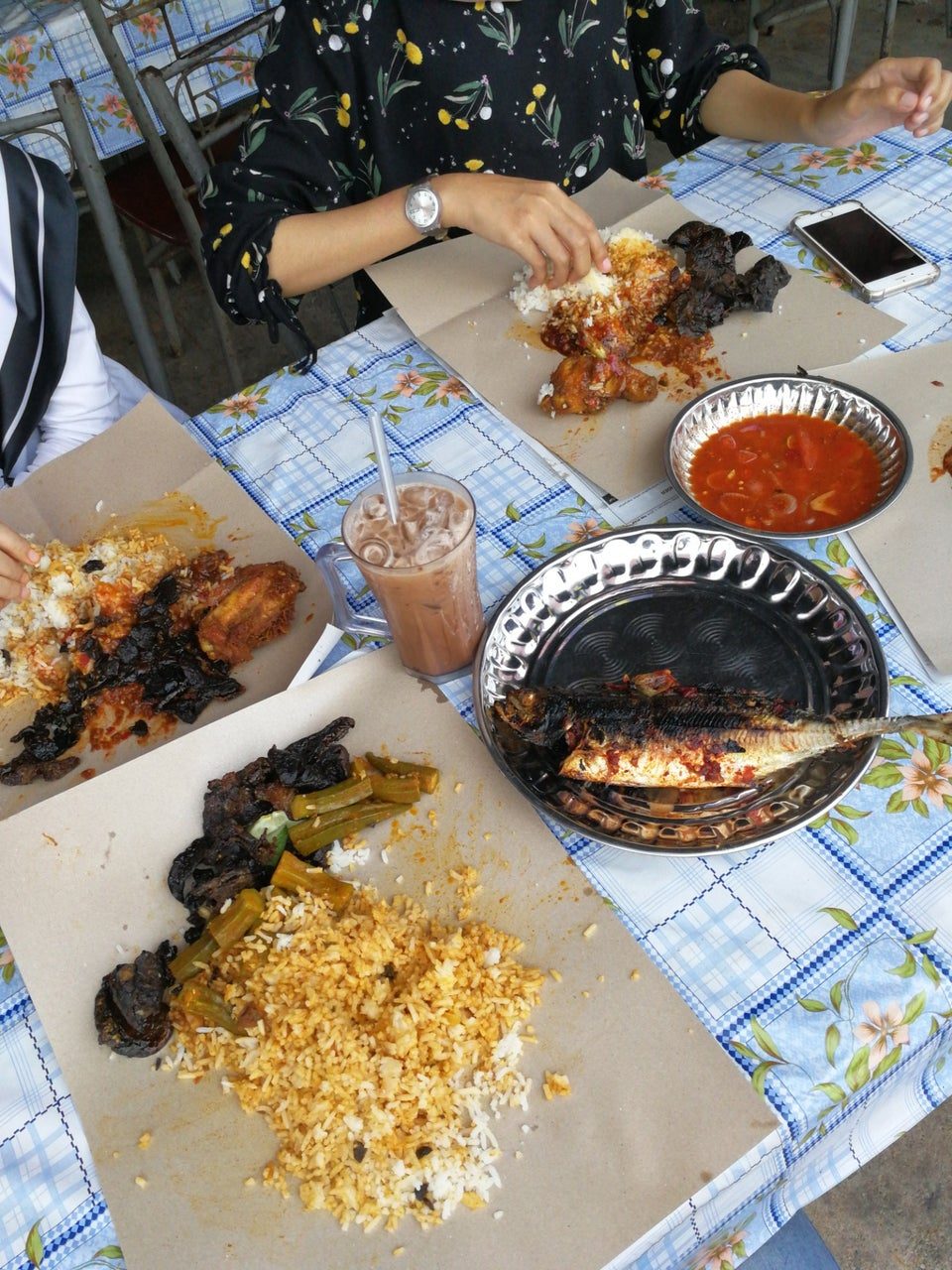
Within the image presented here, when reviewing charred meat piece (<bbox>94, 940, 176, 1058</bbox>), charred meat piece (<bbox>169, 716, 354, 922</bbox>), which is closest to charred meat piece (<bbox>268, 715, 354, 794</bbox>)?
charred meat piece (<bbox>169, 716, 354, 922</bbox>)

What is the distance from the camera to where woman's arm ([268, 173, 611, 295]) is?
2.06 m

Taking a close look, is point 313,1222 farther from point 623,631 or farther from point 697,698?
point 623,631

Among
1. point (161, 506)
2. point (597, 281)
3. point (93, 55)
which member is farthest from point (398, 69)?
point (93, 55)

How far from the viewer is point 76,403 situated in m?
2.32

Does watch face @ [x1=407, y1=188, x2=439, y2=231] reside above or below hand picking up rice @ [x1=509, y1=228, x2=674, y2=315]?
above

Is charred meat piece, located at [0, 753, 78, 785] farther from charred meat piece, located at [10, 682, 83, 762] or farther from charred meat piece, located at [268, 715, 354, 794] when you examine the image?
charred meat piece, located at [268, 715, 354, 794]

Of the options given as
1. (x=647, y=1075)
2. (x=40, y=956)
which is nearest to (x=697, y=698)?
(x=647, y=1075)

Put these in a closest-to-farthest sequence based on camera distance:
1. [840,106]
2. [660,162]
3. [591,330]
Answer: [591,330], [840,106], [660,162]

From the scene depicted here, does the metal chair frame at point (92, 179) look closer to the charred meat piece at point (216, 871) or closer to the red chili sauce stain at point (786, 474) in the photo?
the red chili sauce stain at point (786, 474)

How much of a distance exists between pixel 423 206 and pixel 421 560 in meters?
1.23

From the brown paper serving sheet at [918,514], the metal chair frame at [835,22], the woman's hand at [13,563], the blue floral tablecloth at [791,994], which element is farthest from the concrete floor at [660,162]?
the woman's hand at [13,563]

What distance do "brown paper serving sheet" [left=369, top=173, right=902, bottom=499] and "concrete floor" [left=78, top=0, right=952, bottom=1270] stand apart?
2074 mm

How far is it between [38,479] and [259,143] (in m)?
1.07

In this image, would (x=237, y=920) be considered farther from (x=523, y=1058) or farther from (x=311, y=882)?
(x=523, y=1058)
